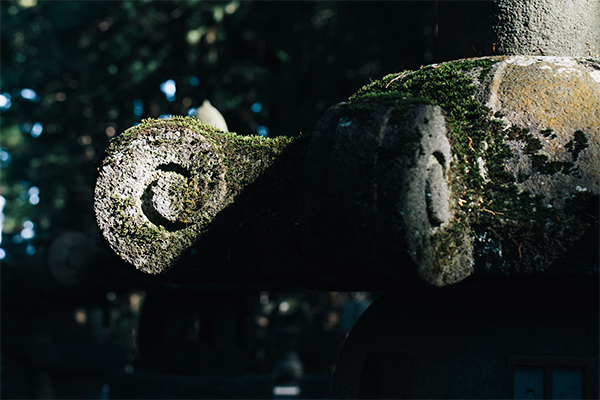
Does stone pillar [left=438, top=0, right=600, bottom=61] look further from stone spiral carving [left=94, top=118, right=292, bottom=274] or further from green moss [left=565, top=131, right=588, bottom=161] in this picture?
stone spiral carving [left=94, top=118, right=292, bottom=274]

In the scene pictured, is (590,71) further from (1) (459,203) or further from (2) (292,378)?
(2) (292,378)

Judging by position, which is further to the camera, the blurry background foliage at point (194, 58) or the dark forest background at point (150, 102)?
the blurry background foliage at point (194, 58)

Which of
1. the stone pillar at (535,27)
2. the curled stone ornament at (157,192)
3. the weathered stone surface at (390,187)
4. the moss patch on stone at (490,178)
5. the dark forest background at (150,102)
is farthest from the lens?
the dark forest background at (150,102)

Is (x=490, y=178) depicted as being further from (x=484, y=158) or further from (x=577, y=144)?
(x=577, y=144)

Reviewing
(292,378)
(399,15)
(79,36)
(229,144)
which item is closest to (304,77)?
(399,15)

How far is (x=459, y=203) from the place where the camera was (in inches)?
73.9

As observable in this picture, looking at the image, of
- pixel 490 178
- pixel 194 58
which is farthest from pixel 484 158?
pixel 194 58

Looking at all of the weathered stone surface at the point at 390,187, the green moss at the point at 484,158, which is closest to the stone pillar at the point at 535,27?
the weathered stone surface at the point at 390,187

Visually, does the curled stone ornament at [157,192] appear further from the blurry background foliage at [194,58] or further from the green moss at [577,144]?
the blurry background foliage at [194,58]

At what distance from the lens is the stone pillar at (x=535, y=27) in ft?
7.89

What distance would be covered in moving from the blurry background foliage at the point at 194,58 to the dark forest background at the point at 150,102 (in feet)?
0.08

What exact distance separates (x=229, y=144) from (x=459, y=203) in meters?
0.87

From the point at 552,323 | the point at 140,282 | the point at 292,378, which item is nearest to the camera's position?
the point at 552,323

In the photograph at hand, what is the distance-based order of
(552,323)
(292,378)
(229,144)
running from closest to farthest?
(552,323) → (229,144) → (292,378)
